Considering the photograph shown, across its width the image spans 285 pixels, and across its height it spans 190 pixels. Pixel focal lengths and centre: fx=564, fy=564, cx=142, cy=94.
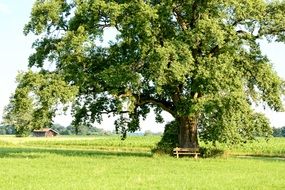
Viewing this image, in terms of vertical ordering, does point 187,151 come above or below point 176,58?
below

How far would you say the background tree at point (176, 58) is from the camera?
1670 inches

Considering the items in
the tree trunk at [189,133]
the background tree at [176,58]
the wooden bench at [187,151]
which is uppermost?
the background tree at [176,58]

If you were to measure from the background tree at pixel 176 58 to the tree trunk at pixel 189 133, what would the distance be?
85 millimetres

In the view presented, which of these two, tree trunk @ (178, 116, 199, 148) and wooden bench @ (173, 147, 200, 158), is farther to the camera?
tree trunk @ (178, 116, 199, 148)

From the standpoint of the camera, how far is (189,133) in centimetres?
4825

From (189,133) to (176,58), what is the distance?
8.71 metres

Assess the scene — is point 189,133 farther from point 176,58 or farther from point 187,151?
point 176,58

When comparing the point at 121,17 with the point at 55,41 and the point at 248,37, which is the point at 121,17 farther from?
the point at 248,37

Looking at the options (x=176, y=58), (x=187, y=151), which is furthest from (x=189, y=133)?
(x=176, y=58)

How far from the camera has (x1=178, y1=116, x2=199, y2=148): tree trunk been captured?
157ft

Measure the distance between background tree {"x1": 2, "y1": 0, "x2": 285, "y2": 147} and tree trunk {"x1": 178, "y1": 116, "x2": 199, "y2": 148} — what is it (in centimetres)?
9

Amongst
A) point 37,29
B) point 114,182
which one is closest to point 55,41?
point 37,29

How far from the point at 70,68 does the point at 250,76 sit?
1517 centimetres

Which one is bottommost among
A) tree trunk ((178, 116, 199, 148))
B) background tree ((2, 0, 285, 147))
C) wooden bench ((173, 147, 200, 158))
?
wooden bench ((173, 147, 200, 158))
